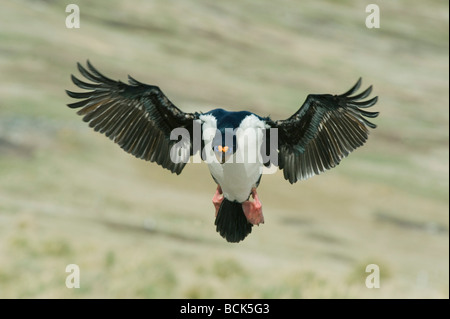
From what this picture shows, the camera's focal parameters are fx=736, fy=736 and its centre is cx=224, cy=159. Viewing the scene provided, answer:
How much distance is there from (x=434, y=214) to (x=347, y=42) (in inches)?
1386

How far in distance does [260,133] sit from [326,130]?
0.65 m

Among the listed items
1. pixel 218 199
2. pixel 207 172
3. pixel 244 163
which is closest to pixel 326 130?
pixel 244 163

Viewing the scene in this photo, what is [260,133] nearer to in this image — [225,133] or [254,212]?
[225,133]

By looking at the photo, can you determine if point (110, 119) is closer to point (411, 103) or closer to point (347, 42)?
point (411, 103)

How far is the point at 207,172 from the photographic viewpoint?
129 feet

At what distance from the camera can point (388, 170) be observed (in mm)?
48719

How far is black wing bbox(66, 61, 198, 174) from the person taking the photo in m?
5.55

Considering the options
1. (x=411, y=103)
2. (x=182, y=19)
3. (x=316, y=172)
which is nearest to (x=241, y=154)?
(x=316, y=172)

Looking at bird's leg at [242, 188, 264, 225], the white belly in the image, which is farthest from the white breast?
bird's leg at [242, 188, 264, 225]

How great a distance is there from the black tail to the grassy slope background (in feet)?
58.4

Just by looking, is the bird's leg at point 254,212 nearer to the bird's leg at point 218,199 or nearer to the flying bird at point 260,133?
the flying bird at point 260,133

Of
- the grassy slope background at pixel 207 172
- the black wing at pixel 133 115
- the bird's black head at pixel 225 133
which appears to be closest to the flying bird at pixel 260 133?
the black wing at pixel 133 115

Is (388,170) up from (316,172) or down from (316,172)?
up

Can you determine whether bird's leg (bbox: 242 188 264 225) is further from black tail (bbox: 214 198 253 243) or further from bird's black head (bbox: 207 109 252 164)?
bird's black head (bbox: 207 109 252 164)
